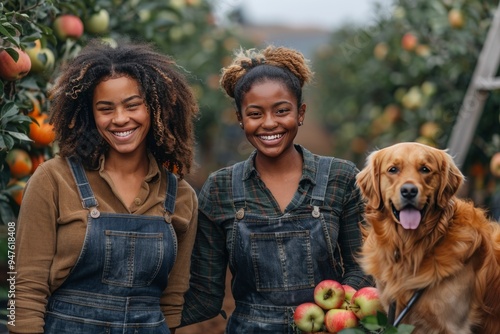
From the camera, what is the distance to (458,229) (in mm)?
3812

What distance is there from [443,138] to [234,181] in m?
4.96

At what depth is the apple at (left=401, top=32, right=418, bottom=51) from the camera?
9086mm

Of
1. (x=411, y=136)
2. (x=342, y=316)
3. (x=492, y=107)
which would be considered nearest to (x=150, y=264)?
(x=342, y=316)

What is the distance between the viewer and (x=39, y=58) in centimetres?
475

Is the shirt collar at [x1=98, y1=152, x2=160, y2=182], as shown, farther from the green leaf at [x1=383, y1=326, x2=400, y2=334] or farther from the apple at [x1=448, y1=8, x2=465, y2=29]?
the apple at [x1=448, y1=8, x2=465, y2=29]

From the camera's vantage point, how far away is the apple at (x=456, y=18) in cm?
830

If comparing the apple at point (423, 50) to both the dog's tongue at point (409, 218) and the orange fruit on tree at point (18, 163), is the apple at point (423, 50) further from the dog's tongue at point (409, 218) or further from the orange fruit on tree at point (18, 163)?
the dog's tongue at point (409, 218)

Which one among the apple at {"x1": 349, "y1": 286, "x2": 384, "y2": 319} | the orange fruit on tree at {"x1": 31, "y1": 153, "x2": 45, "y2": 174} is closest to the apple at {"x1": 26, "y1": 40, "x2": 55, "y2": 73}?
the orange fruit on tree at {"x1": 31, "y1": 153, "x2": 45, "y2": 174}

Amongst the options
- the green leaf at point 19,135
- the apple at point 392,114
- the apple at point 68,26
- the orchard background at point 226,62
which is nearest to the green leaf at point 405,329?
the orchard background at point 226,62

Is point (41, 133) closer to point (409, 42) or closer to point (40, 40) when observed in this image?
point (40, 40)

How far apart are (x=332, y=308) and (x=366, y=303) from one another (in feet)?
0.48

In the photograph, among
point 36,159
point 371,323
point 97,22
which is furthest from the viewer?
point 97,22

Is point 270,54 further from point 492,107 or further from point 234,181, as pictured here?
point 492,107

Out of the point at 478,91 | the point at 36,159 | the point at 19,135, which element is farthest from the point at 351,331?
the point at 478,91
